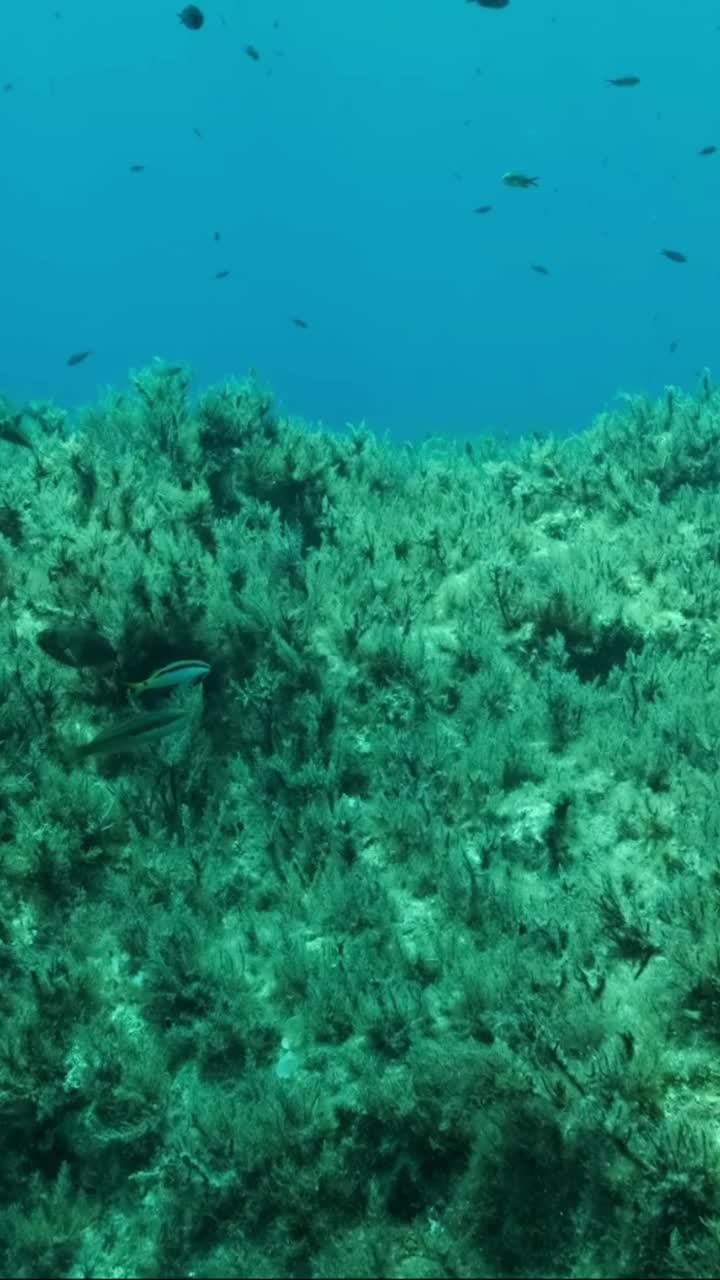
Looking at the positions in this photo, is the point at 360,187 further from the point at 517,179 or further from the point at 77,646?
the point at 77,646

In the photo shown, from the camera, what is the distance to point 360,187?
581 ft

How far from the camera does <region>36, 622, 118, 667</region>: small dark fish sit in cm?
519

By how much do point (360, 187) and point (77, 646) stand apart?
662 feet

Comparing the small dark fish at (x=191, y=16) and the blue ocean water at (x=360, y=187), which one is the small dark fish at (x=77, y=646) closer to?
the small dark fish at (x=191, y=16)

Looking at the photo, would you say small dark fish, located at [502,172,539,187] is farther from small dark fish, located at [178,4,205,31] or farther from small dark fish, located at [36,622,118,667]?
small dark fish, located at [36,622,118,667]

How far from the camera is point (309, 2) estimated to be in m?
140

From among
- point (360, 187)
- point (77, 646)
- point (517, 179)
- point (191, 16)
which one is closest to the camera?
point (77, 646)

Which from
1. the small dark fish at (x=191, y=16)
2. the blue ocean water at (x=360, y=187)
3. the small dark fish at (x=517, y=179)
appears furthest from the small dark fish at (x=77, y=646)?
the blue ocean water at (x=360, y=187)

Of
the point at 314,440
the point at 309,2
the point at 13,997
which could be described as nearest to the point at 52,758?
the point at 13,997

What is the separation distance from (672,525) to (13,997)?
22.2ft

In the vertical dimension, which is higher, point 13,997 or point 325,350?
point 13,997

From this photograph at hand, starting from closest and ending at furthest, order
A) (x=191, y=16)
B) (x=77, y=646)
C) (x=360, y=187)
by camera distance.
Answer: (x=77, y=646), (x=191, y=16), (x=360, y=187)

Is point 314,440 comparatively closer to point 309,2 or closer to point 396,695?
point 396,695

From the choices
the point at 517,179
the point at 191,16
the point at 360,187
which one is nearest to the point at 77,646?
the point at 517,179
